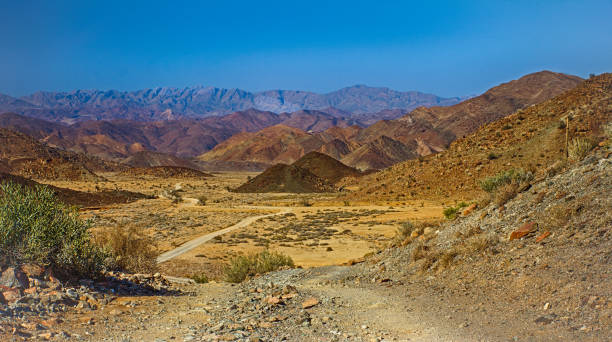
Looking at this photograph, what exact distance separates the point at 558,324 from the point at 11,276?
8731mm

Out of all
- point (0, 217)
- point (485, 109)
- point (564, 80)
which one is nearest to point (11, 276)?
point (0, 217)

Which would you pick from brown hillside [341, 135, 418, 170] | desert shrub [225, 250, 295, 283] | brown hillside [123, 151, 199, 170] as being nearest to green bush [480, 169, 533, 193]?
desert shrub [225, 250, 295, 283]

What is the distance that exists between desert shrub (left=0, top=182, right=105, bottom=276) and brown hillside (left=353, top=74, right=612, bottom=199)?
30.9 m

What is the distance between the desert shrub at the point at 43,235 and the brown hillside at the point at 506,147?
3087cm

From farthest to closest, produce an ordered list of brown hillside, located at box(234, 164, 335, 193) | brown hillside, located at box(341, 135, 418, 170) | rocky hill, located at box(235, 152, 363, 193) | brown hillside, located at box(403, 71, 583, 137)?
brown hillside, located at box(403, 71, 583, 137) → brown hillside, located at box(341, 135, 418, 170) → rocky hill, located at box(235, 152, 363, 193) → brown hillside, located at box(234, 164, 335, 193)

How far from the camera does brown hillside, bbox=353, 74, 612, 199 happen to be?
3603cm

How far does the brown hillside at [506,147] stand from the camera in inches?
1419

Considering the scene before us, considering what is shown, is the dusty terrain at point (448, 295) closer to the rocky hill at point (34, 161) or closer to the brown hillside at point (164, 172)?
the rocky hill at point (34, 161)

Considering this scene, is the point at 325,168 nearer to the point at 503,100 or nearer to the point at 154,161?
the point at 503,100

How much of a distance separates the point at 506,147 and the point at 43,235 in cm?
3894

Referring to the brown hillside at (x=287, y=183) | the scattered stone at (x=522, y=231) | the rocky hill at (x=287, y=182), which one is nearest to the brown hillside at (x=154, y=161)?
the rocky hill at (x=287, y=182)

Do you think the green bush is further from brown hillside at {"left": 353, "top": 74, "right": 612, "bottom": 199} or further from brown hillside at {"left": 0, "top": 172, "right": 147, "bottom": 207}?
brown hillside at {"left": 0, "top": 172, "right": 147, "bottom": 207}

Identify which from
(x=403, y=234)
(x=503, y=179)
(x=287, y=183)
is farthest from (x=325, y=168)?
(x=403, y=234)

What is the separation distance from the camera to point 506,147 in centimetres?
4050
